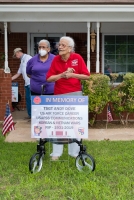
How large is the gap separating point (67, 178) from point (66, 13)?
5021mm

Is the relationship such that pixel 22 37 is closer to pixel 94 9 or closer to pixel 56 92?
pixel 94 9

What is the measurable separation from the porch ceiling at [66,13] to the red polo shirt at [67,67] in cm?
372

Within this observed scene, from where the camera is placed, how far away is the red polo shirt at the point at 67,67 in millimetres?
4535

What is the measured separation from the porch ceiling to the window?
1.86m

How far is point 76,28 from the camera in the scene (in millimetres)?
9805

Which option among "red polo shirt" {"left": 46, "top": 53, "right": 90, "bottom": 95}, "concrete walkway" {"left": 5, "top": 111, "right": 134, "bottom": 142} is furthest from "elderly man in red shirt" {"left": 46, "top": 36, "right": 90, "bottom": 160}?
"concrete walkway" {"left": 5, "top": 111, "right": 134, "bottom": 142}

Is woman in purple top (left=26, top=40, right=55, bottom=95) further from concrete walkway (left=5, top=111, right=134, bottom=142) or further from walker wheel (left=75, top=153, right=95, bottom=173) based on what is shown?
walker wheel (left=75, top=153, right=95, bottom=173)

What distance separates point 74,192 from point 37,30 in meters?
6.96

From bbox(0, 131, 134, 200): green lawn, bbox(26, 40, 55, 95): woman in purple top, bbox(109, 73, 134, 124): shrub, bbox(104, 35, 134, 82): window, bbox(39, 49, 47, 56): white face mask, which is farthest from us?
bbox(104, 35, 134, 82): window

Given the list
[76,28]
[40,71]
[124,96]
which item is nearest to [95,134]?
[124,96]

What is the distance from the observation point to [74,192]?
3.75 m

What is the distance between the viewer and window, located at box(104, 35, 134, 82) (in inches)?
400

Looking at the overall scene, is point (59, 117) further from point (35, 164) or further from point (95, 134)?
point (95, 134)

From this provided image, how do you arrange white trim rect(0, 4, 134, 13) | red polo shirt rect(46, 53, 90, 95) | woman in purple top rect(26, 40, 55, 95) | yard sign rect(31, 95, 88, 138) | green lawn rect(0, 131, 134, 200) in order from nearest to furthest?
green lawn rect(0, 131, 134, 200) → yard sign rect(31, 95, 88, 138) → red polo shirt rect(46, 53, 90, 95) → woman in purple top rect(26, 40, 55, 95) → white trim rect(0, 4, 134, 13)
